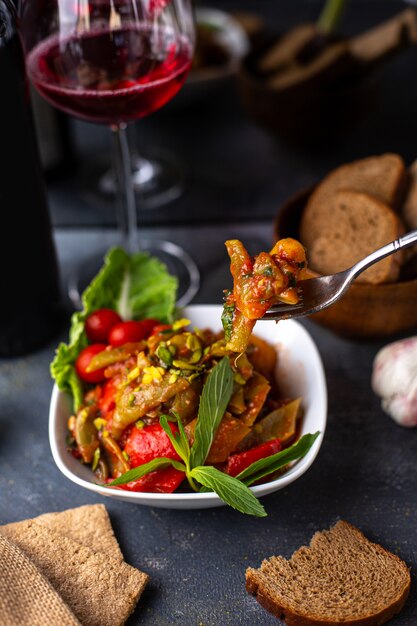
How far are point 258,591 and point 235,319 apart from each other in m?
0.65

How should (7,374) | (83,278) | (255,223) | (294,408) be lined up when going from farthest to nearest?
1. (255,223)
2. (83,278)
3. (7,374)
4. (294,408)

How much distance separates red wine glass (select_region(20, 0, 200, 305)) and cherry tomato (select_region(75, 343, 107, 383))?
2.40ft

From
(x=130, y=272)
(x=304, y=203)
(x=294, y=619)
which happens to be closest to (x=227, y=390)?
(x=294, y=619)

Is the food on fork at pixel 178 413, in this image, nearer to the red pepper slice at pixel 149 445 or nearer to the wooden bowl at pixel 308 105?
the red pepper slice at pixel 149 445

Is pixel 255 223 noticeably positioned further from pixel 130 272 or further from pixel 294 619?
pixel 294 619

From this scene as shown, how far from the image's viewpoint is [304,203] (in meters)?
2.71

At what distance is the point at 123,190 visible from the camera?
9.10ft

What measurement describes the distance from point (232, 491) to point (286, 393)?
0.51 metres

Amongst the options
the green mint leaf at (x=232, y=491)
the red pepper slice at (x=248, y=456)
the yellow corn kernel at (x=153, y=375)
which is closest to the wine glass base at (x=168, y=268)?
the yellow corn kernel at (x=153, y=375)

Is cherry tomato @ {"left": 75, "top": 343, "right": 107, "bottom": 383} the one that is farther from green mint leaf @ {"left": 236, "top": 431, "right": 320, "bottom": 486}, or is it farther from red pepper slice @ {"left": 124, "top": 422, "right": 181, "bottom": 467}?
green mint leaf @ {"left": 236, "top": 431, "right": 320, "bottom": 486}

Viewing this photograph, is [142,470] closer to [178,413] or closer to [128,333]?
[178,413]

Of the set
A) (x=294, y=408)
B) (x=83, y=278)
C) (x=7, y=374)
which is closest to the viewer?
(x=294, y=408)

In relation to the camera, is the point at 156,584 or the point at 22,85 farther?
the point at 22,85

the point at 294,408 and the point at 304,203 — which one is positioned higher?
the point at 304,203
